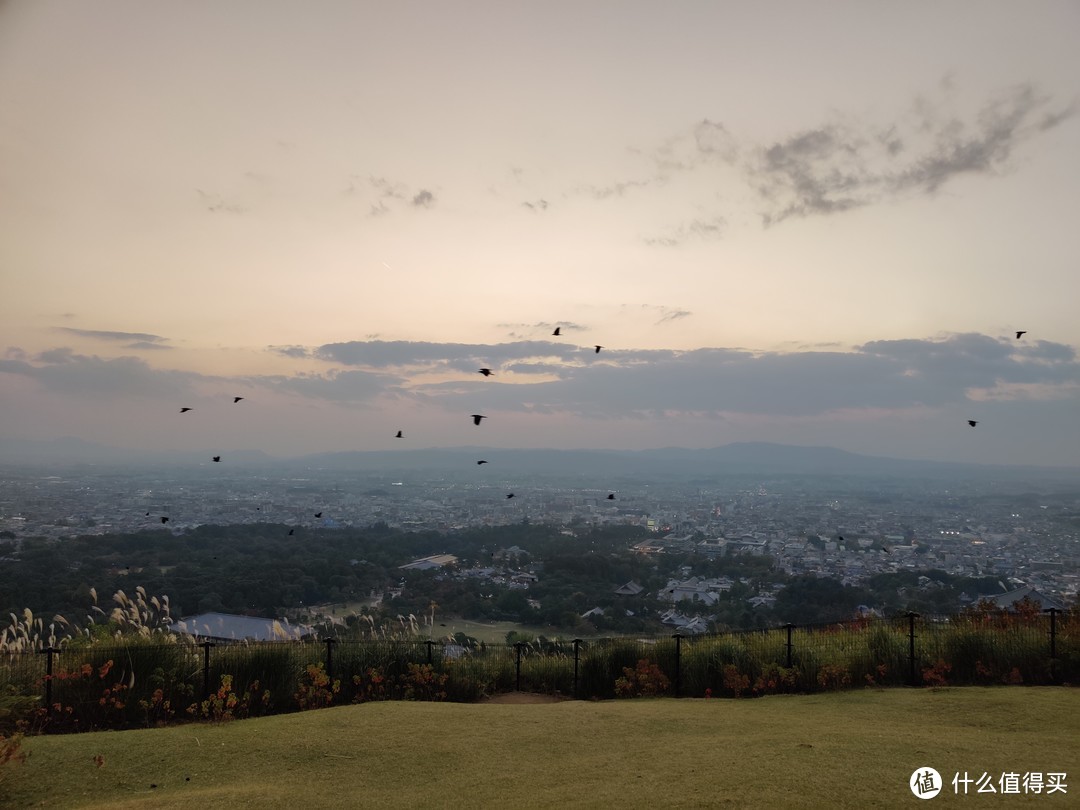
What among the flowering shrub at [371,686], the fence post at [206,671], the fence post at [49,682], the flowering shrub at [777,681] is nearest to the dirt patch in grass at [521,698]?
the flowering shrub at [371,686]

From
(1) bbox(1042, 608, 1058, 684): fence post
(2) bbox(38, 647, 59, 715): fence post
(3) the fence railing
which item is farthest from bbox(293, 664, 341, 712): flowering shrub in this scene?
(1) bbox(1042, 608, 1058, 684): fence post

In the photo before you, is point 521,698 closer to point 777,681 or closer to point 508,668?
point 508,668

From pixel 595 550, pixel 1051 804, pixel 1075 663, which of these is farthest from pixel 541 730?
pixel 595 550

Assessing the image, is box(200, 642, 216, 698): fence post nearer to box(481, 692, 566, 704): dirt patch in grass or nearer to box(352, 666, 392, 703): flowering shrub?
box(352, 666, 392, 703): flowering shrub

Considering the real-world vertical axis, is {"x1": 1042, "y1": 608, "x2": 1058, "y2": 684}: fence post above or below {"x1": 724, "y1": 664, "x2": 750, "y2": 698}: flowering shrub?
above

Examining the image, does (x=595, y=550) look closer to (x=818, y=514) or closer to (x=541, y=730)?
(x=818, y=514)

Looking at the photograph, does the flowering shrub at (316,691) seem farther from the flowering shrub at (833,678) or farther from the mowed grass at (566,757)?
the flowering shrub at (833,678)

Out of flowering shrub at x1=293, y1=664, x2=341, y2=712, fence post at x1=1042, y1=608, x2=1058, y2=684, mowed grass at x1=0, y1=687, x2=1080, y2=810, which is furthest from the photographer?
fence post at x1=1042, y1=608, x2=1058, y2=684
